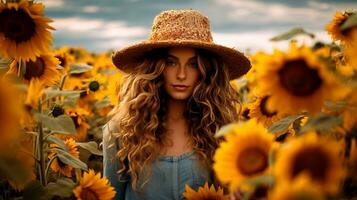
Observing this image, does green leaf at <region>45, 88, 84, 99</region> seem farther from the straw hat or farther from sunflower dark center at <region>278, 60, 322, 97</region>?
the straw hat

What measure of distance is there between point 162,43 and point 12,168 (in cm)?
151

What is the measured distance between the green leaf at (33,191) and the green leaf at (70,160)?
0.57 ft

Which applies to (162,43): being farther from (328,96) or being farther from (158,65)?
(328,96)

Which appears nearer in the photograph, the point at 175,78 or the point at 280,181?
the point at 280,181

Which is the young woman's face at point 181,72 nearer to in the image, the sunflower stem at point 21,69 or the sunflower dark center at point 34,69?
the sunflower dark center at point 34,69

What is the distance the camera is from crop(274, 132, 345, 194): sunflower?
4.02 ft

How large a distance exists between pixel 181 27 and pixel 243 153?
60.3 inches

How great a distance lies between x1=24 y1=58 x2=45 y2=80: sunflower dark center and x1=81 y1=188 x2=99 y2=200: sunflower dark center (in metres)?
0.55

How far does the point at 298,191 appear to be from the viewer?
1.08m

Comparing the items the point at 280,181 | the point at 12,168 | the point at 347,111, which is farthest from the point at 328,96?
the point at 12,168

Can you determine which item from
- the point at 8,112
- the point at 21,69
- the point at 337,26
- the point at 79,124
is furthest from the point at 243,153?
the point at 79,124

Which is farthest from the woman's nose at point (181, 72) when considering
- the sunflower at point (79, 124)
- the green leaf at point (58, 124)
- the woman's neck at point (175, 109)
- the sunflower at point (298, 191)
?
the sunflower at point (298, 191)

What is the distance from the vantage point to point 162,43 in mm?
2812

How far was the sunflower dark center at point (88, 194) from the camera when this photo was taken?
2135 millimetres
